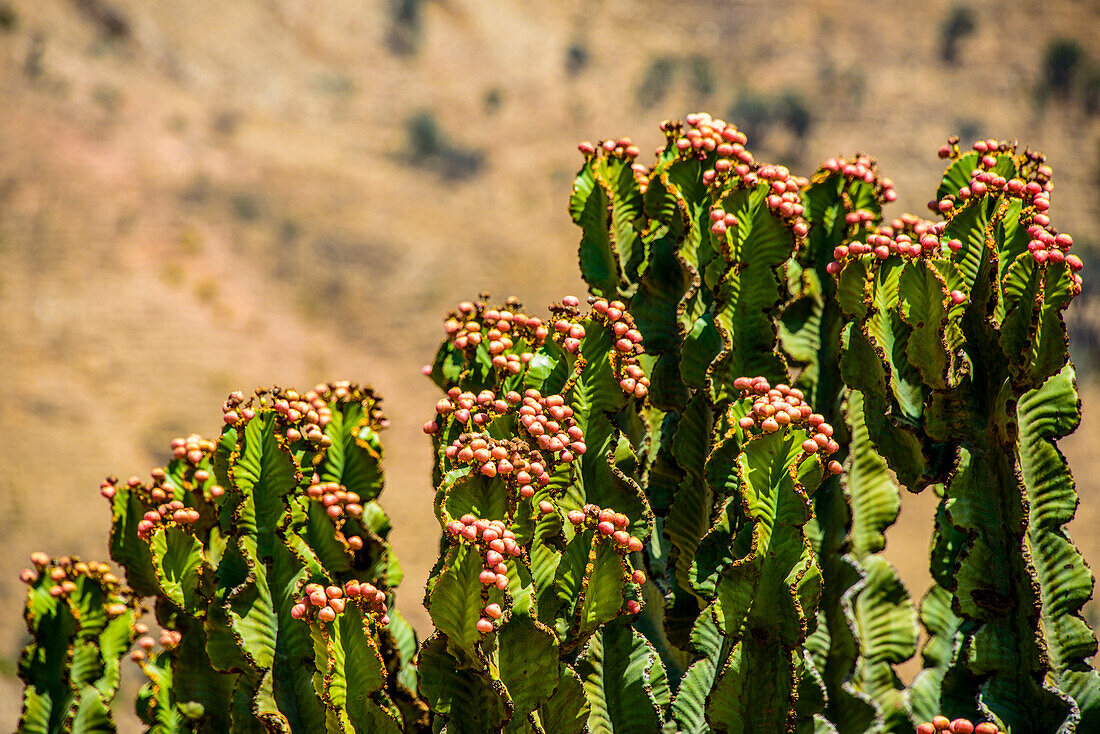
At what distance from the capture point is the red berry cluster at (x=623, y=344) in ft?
12.0

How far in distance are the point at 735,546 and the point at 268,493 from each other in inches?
59.7

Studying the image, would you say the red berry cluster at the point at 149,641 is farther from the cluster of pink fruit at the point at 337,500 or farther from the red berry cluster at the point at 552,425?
the red berry cluster at the point at 552,425

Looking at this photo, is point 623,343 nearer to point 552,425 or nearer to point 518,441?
point 552,425

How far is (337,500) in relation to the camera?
386 centimetres

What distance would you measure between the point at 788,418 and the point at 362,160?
84.6ft

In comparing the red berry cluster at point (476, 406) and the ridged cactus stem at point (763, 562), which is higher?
the red berry cluster at point (476, 406)

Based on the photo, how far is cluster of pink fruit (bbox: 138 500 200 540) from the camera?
12.9 feet

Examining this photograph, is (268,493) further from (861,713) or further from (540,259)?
(540,259)

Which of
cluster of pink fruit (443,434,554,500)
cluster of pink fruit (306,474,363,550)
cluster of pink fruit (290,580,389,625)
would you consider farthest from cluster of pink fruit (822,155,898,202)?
cluster of pink fruit (290,580,389,625)

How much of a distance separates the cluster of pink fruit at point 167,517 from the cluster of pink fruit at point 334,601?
1.87ft

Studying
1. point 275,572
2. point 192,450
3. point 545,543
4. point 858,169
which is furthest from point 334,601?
point 858,169

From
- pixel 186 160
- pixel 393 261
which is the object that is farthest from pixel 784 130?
pixel 186 160

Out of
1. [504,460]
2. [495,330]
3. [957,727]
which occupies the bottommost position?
[957,727]

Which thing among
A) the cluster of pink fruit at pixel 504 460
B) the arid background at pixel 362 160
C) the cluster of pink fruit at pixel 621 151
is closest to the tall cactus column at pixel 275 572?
the cluster of pink fruit at pixel 504 460
